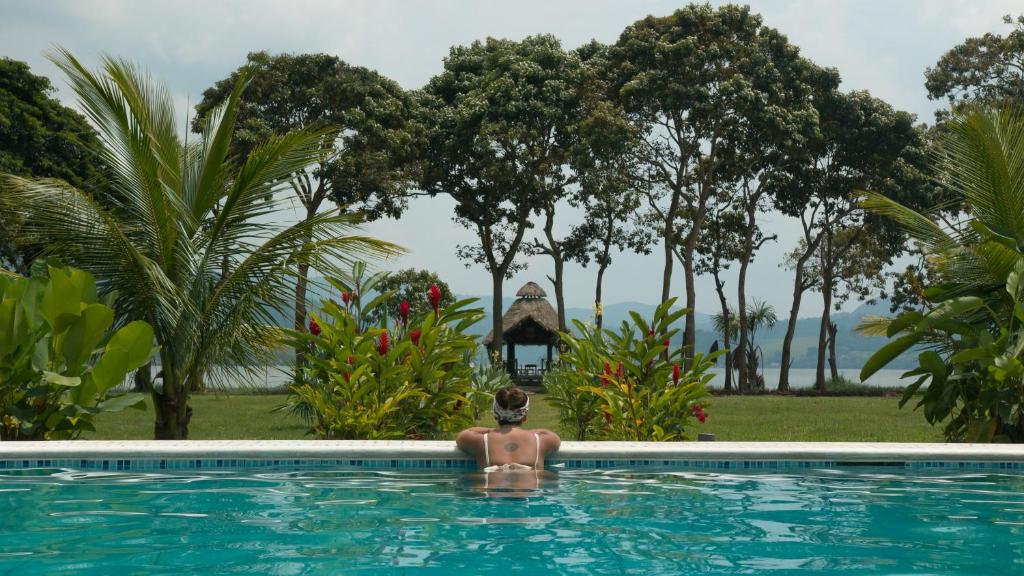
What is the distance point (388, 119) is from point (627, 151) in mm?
6734

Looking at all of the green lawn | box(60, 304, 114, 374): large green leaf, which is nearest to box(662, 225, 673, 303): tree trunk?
the green lawn

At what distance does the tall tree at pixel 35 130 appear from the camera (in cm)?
2222

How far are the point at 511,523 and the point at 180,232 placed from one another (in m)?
4.47

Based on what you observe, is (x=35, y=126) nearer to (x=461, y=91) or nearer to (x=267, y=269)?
(x=461, y=91)

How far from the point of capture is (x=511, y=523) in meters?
4.64

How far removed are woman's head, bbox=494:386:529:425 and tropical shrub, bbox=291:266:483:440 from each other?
6.31ft

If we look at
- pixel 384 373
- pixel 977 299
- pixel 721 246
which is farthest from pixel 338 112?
pixel 977 299

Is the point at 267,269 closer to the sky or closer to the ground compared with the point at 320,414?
closer to the sky

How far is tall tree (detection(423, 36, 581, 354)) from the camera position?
2750 centimetres

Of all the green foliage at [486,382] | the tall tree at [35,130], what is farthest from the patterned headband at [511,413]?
the tall tree at [35,130]

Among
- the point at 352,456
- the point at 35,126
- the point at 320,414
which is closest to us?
the point at 352,456

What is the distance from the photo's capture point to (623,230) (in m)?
33.7

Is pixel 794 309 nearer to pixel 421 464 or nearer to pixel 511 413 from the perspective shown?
pixel 421 464

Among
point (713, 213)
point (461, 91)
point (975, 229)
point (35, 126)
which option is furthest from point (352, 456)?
point (713, 213)
